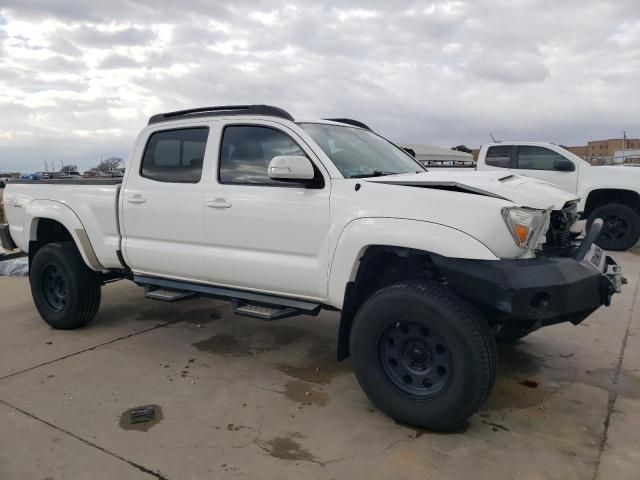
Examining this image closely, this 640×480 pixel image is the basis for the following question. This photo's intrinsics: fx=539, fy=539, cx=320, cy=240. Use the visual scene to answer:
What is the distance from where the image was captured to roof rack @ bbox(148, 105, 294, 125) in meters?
3.96

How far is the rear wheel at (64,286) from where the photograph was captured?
16.6ft

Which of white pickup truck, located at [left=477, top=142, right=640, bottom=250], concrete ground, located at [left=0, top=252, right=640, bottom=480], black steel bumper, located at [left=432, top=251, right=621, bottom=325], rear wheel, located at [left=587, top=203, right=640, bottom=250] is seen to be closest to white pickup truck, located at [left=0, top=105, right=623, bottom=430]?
black steel bumper, located at [left=432, top=251, right=621, bottom=325]

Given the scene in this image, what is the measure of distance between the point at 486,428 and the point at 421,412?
450 mm

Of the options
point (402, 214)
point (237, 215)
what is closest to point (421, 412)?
point (402, 214)

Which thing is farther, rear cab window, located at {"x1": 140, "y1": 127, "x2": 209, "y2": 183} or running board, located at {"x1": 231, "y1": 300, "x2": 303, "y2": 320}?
rear cab window, located at {"x1": 140, "y1": 127, "x2": 209, "y2": 183}

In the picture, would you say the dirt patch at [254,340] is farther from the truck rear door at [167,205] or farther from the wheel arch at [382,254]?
the wheel arch at [382,254]

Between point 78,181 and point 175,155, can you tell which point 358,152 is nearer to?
point 175,155

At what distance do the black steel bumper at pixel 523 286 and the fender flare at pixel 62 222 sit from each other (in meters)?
3.29

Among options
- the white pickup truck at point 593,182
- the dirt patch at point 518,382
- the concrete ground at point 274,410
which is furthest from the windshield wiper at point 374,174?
the white pickup truck at point 593,182

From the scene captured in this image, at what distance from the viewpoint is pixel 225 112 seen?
166 inches

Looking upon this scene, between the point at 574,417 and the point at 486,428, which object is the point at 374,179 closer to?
the point at 486,428

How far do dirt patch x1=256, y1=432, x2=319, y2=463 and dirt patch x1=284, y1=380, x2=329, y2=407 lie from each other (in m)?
0.47

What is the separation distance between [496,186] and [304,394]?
6.35 feet

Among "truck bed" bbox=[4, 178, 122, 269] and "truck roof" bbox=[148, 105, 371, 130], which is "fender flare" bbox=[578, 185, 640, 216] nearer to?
"truck roof" bbox=[148, 105, 371, 130]
